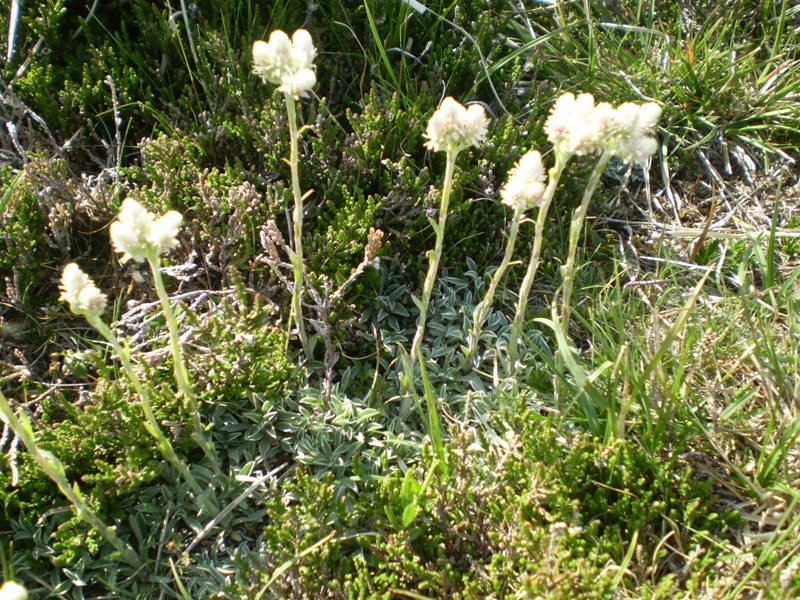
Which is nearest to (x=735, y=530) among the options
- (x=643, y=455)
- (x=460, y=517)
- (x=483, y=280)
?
(x=643, y=455)

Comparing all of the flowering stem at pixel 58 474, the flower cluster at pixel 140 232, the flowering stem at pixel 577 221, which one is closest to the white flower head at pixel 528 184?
the flowering stem at pixel 577 221

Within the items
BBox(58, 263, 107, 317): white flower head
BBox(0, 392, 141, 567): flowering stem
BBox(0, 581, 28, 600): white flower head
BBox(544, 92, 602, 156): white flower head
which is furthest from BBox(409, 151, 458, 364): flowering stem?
BBox(0, 581, 28, 600): white flower head

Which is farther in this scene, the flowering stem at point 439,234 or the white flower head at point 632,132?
the flowering stem at point 439,234

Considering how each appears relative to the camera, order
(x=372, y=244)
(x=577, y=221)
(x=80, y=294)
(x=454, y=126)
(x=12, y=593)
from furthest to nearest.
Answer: (x=372, y=244) < (x=577, y=221) < (x=454, y=126) < (x=80, y=294) < (x=12, y=593)

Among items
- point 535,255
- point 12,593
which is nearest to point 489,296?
point 535,255

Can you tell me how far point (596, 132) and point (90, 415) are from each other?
157cm

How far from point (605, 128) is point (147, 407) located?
1318 millimetres

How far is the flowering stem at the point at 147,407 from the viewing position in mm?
1540

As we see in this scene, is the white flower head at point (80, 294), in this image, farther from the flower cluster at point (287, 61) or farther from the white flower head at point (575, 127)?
the white flower head at point (575, 127)

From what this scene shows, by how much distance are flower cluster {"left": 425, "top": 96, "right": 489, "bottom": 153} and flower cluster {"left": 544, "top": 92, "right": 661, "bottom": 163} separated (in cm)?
20

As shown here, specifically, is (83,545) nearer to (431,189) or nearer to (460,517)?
(460,517)

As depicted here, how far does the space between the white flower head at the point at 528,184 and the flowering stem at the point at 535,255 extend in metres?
0.03

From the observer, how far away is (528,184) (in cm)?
178

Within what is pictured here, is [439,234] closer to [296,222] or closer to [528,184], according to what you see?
[528,184]
